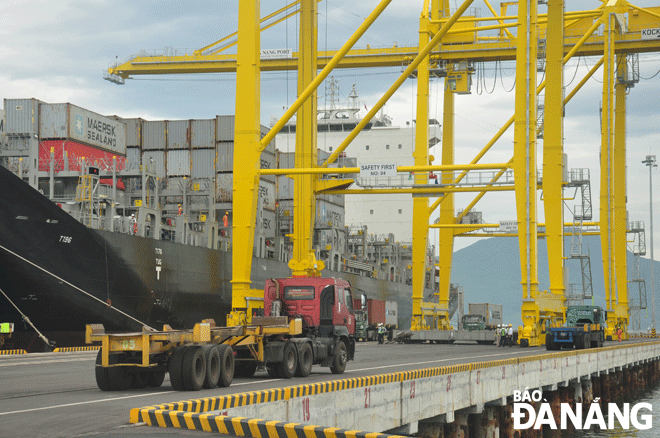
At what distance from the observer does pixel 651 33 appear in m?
46.2

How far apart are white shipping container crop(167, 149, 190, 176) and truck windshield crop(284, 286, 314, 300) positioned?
24.8 metres

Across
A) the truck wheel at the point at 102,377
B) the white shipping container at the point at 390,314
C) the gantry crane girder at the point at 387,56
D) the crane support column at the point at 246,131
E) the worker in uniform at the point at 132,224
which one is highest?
the gantry crane girder at the point at 387,56

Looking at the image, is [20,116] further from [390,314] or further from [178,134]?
Answer: [390,314]

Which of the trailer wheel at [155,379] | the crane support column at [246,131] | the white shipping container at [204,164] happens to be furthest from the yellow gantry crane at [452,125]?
the trailer wheel at [155,379]

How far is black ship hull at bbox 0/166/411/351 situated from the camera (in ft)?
93.2

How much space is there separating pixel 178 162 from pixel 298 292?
25.4m

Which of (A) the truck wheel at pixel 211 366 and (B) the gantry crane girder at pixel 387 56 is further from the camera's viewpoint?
(B) the gantry crane girder at pixel 387 56

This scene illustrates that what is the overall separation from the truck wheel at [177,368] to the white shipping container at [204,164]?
29712 mm

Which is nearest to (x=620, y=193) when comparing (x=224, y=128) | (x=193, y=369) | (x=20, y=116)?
(x=224, y=128)

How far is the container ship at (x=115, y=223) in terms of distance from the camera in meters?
29.1

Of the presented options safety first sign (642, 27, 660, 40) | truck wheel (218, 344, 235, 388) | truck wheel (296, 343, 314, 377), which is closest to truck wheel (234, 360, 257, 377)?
truck wheel (296, 343, 314, 377)

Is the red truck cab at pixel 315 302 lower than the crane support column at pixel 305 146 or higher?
lower

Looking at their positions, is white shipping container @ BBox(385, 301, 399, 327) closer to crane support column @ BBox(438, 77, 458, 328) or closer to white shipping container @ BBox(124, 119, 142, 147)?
crane support column @ BBox(438, 77, 458, 328)

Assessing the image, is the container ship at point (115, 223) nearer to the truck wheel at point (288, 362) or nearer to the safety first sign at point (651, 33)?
the truck wheel at point (288, 362)
